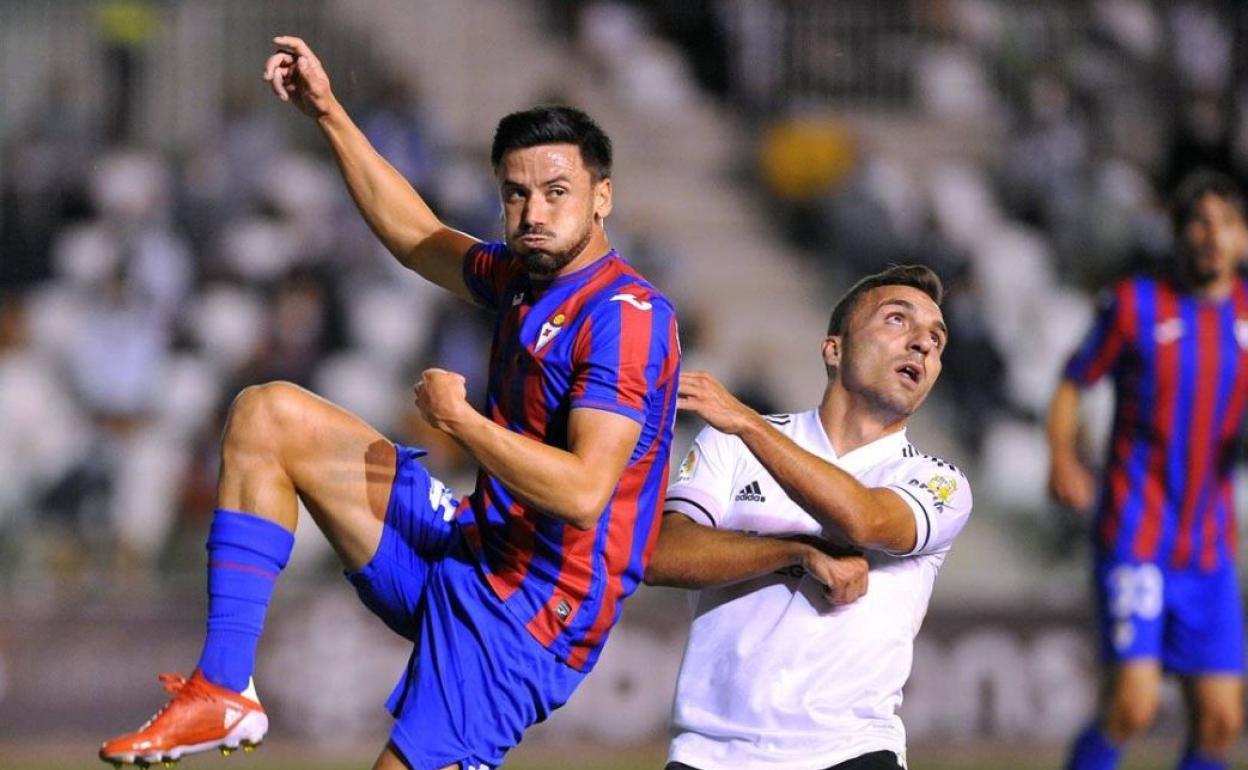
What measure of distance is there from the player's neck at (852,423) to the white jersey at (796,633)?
3 centimetres

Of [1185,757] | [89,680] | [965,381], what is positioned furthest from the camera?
[965,381]

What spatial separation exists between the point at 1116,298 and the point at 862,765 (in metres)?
4.09

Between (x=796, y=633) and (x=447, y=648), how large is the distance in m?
0.92

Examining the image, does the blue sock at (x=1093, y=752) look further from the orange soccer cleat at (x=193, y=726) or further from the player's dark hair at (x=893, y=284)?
the orange soccer cleat at (x=193, y=726)

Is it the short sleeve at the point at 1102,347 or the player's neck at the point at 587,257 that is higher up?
the player's neck at the point at 587,257

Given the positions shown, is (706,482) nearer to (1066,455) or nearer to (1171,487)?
(1066,455)

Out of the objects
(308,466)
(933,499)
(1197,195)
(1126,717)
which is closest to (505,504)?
(308,466)

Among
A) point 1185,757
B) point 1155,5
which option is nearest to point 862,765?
point 1185,757

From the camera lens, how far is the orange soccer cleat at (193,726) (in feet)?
15.1

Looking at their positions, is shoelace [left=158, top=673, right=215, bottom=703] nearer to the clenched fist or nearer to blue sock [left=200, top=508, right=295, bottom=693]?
blue sock [left=200, top=508, right=295, bottom=693]

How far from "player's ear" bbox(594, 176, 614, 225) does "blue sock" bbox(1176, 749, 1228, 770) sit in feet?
14.5

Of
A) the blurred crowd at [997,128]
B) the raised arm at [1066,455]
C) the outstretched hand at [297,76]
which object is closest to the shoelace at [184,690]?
the outstretched hand at [297,76]

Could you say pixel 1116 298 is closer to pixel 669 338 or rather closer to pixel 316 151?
pixel 669 338

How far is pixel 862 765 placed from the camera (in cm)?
499
